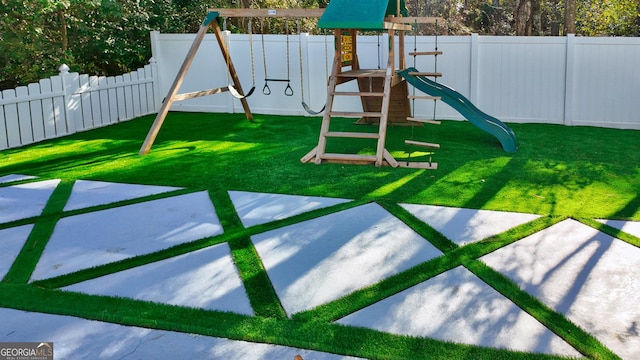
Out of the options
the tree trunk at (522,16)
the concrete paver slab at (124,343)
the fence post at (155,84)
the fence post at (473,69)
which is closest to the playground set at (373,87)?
the fence post at (473,69)

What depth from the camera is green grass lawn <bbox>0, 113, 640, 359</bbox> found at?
340cm

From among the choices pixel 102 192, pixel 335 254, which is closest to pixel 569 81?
pixel 335 254

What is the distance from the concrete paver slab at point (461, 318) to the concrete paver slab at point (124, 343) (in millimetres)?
512

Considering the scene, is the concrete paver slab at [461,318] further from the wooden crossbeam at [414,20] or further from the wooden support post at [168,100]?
the wooden support post at [168,100]

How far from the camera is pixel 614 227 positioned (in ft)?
16.3

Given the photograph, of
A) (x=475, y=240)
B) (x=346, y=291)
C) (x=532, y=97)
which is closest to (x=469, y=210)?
(x=475, y=240)

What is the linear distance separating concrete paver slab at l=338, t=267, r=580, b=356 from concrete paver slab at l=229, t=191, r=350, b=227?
1.81 m

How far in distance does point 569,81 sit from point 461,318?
765cm

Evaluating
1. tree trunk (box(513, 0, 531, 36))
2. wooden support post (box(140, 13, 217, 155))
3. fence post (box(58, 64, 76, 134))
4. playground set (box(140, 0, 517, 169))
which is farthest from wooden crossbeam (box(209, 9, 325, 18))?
tree trunk (box(513, 0, 531, 36))

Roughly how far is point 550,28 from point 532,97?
11469mm

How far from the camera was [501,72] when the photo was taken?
10.4 metres

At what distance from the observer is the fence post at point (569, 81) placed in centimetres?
990

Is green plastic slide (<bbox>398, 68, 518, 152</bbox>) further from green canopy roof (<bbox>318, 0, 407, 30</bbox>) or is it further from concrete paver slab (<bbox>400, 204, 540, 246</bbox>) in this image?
concrete paver slab (<bbox>400, 204, 540, 246</bbox>)

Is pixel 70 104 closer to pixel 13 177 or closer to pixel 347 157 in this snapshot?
pixel 13 177
